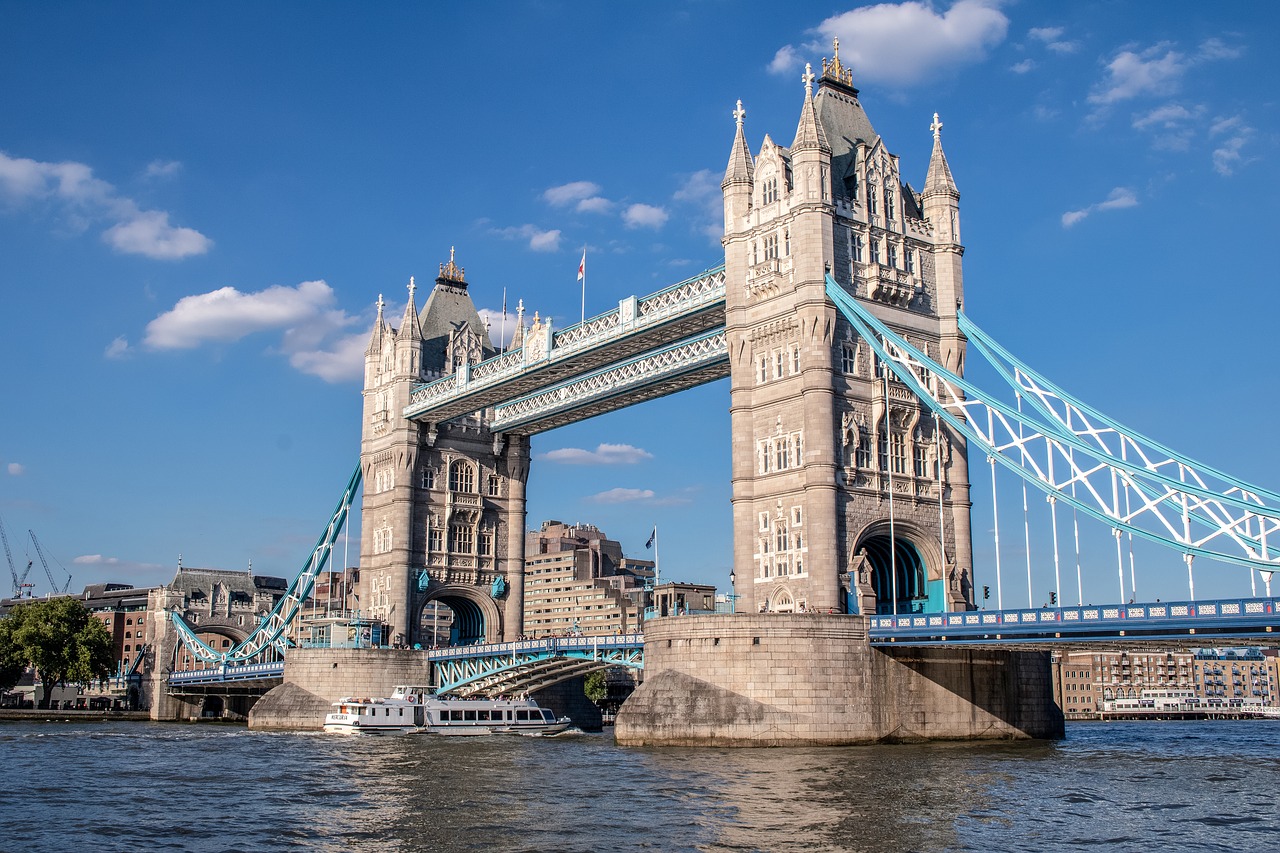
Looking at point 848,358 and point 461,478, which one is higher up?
point 848,358

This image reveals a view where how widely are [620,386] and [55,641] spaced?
69211 millimetres

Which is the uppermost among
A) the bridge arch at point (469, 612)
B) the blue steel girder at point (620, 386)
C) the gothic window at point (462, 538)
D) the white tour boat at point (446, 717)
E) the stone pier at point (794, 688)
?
the blue steel girder at point (620, 386)

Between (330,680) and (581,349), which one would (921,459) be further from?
(330,680)

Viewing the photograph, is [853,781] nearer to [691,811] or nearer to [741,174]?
[691,811]

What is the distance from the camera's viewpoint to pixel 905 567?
195 feet

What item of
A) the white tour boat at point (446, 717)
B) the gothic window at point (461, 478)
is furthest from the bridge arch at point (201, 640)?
the white tour boat at point (446, 717)

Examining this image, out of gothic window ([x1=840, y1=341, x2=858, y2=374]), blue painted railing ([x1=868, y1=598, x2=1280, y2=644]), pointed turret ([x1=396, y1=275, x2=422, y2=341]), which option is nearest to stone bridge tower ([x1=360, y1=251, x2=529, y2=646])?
pointed turret ([x1=396, y1=275, x2=422, y2=341])

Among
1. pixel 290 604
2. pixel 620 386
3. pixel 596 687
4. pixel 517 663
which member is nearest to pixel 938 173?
pixel 620 386

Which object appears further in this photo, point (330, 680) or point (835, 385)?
point (330, 680)

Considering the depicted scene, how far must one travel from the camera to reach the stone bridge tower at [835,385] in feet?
181

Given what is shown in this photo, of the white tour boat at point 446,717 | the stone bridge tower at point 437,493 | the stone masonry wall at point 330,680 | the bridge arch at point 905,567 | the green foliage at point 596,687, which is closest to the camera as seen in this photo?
the bridge arch at point 905,567

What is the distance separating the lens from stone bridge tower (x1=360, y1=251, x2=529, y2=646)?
280 ft

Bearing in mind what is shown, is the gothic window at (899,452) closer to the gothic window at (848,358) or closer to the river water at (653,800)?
the gothic window at (848,358)

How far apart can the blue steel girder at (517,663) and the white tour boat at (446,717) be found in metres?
2.75
